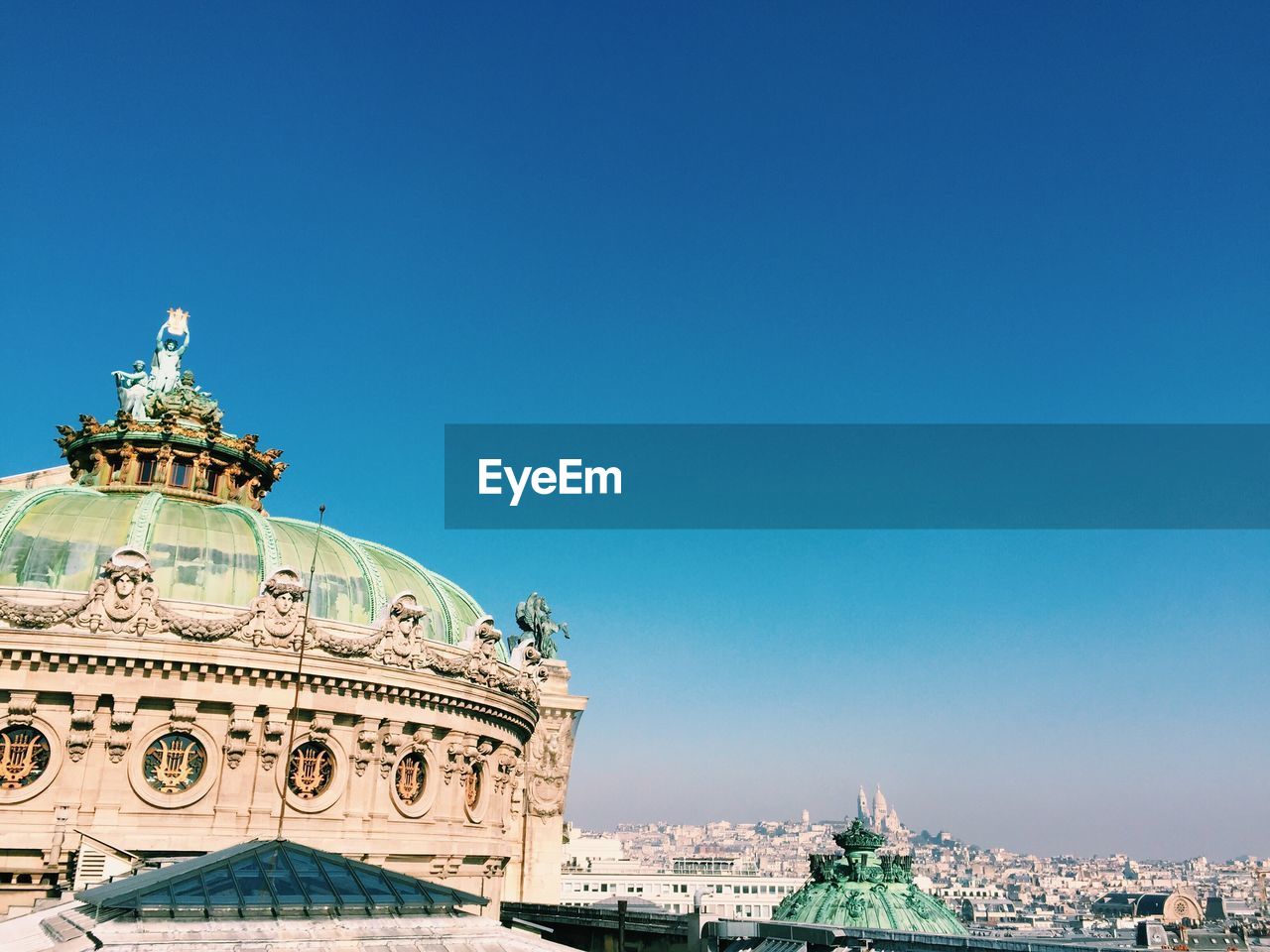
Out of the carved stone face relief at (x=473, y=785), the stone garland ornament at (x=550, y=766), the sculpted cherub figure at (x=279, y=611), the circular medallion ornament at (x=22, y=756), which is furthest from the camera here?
the stone garland ornament at (x=550, y=766)

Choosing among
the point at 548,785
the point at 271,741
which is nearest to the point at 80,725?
the point at 271,741

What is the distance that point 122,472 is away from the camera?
147ft

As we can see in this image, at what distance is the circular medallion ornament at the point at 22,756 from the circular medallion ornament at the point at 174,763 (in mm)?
2895

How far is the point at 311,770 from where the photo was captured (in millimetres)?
37406

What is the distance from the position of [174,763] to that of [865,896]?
2185cm

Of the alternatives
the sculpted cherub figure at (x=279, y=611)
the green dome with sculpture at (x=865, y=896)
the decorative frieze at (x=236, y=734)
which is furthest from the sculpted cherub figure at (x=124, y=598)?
the green dome with sculpture at (x=865, y=896)

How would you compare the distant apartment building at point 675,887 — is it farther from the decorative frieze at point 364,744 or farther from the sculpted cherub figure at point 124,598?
the sculpted cherub figure at point 124,598

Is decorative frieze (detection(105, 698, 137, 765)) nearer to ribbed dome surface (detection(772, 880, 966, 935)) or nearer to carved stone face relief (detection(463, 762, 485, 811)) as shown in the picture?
carved stone face relief (detection(463, 762, 485, 811))

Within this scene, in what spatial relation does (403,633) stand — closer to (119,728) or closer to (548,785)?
(119,728)

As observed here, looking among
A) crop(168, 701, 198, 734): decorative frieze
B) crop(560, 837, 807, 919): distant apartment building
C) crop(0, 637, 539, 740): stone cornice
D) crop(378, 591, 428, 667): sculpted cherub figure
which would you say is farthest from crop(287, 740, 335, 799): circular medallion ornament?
crop(560, 837, 807, 919): distant apartment building

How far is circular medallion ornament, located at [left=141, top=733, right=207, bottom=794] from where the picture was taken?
1373 inches

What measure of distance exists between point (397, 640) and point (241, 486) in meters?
12.4

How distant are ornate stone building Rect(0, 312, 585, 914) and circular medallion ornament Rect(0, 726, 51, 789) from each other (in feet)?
0.20

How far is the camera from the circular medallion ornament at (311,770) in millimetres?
37031
